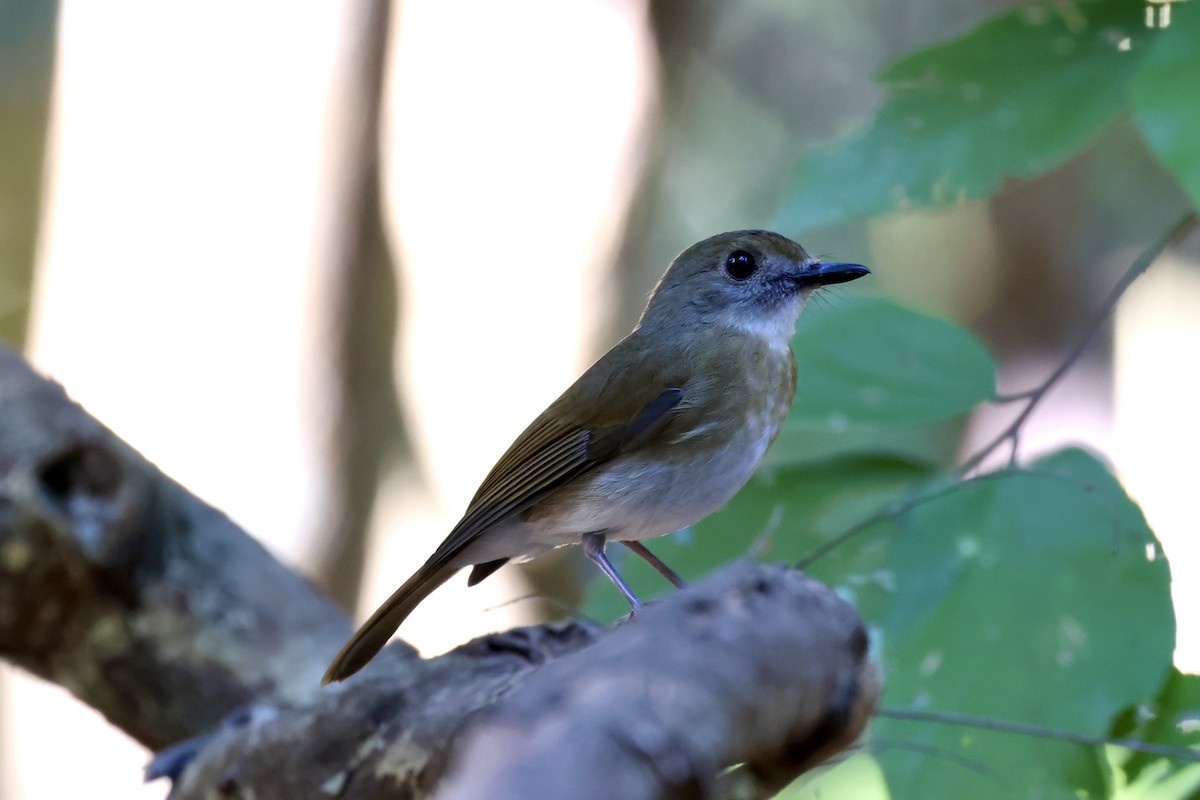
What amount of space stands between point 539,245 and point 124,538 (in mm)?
2323

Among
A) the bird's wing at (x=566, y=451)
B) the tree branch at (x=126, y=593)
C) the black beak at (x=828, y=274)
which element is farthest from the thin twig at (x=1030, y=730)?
the tree branch at (x=126, y=593)

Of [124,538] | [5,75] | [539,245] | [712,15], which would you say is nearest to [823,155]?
[124,538]

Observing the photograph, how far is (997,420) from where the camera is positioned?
16.6 ft

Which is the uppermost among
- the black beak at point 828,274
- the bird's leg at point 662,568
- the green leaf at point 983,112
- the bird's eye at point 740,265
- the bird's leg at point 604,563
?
the green leaf at point 983,112

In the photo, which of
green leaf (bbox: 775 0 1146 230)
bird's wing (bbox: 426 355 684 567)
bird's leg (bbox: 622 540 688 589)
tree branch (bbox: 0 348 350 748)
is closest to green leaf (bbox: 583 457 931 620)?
bird's leg (bbox: 622 540 688 589)

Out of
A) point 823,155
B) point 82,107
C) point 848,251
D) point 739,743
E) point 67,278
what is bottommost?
point 848,251

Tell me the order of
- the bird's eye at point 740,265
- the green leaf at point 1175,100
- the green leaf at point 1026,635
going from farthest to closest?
the bird's eye at point 740,265 → the green leaf at point 1026,635 → the green leaf at point 1175,100

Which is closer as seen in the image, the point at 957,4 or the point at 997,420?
the point at 997,420

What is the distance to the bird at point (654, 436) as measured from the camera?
2535 mm

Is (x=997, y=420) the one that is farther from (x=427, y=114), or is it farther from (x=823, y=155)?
(x=823, y=155)

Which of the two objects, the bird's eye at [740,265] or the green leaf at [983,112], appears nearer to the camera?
the green leaf at [983,112]

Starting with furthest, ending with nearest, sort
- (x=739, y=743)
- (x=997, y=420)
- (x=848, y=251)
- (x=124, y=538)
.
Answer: (x=848, y=251), (x=997, y=420), (x=124, y=538), (x=739, y=743)

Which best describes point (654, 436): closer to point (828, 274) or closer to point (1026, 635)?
point (828, 274)

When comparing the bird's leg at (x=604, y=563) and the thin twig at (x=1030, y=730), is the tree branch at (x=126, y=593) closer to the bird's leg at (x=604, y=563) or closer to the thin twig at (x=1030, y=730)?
the bird's leg at (x=604, y=563)
